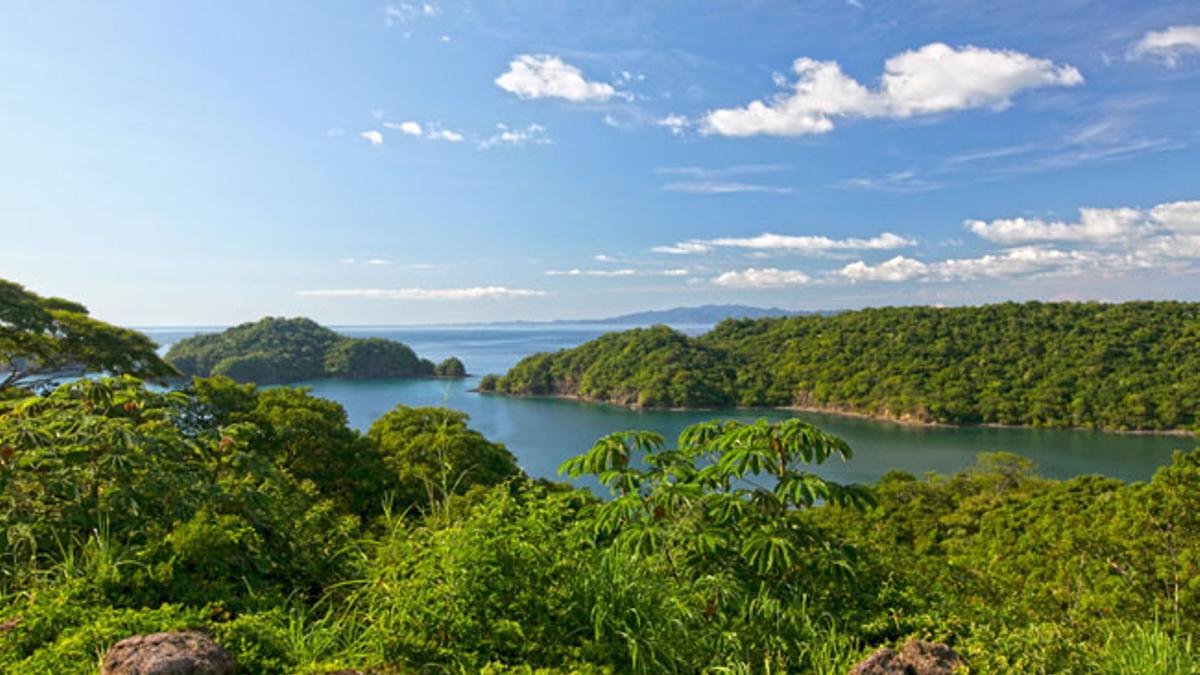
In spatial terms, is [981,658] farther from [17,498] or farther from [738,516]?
[17,498]

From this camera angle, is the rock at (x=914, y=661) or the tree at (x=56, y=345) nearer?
the rock at (x=914, y=661)

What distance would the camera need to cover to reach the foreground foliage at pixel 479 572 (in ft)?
8.09

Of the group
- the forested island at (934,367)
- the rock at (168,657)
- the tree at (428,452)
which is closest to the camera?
the rock at (168,657)

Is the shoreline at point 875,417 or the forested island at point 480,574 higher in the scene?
the forested island at point 480,574

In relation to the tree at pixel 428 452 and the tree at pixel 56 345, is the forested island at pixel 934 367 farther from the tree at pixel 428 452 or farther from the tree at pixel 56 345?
the tree at pixel 56 345

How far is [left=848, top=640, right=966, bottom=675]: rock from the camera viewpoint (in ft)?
7.57

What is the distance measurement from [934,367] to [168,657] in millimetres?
86321

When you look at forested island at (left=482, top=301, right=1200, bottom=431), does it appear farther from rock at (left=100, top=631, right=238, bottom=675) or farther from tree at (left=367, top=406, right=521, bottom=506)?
rock at (left=100, top=631, right=238, bottom=675)

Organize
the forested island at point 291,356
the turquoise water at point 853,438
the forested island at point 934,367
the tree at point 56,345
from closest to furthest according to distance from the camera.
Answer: the tree at point 56,345 → the turquoise water at point 853,438 → the forested island at point 934,367 → the forested island at point 291,356

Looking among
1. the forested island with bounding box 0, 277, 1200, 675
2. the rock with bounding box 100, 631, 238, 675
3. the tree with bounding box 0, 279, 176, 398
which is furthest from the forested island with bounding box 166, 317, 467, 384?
the rock with bounding box 100, 631, 238, 675

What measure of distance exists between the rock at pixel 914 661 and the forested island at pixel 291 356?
318ft

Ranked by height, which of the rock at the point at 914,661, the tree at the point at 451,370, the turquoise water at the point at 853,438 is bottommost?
the turquoise water at the point at 853,438

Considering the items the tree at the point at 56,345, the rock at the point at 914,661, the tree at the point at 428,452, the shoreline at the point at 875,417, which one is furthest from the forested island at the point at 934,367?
the rock at the point at 914,661

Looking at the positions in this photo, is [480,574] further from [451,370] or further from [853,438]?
[451,370]
